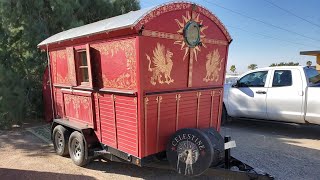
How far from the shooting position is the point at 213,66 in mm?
5293

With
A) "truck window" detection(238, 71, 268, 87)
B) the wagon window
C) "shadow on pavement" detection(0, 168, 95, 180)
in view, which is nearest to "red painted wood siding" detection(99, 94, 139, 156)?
the wagon window

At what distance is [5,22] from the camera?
9.52 metres

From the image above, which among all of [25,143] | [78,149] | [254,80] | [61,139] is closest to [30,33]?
[25,143]

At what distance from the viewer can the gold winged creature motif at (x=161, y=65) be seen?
4305 mm

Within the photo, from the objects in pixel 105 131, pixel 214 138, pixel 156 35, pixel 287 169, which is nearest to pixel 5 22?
pixel 105 131

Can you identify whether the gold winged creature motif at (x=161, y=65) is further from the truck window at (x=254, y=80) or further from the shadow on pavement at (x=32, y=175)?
the truck window at (x=254, y=80)

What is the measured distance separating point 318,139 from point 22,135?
304 inches

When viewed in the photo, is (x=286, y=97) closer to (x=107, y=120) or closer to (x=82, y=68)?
(x=107, y=120)

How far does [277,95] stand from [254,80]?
921mm

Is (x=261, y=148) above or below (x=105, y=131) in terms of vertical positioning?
below

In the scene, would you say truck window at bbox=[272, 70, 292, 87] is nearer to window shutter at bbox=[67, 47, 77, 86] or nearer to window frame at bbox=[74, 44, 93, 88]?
window frame at bbox=[74, 44, 93, 88]

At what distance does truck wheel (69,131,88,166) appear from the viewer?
533 cm

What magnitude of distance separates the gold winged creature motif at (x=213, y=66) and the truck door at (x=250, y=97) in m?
3.18

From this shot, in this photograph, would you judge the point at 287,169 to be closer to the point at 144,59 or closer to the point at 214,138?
the point at 214,138
